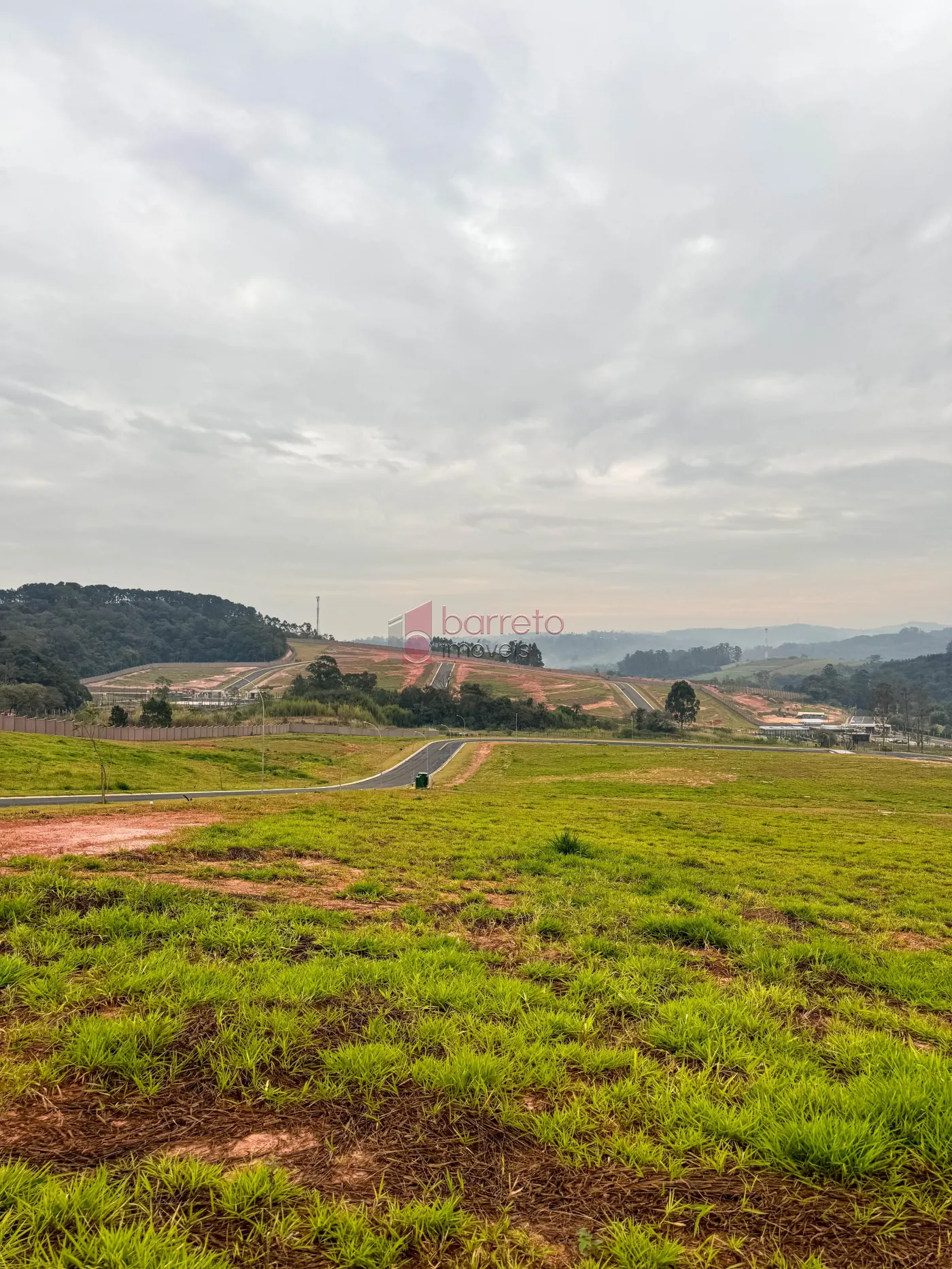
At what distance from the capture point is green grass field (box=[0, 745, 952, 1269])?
3473mm

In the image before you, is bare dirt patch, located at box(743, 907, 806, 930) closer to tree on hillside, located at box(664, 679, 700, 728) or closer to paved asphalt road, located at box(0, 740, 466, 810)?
paved asphalt road, located at box(0, 740, 466, 810)

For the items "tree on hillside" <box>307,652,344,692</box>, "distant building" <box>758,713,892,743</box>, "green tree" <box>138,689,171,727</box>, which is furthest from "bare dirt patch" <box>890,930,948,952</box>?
"distant building" <box>758,713,892,743</box>

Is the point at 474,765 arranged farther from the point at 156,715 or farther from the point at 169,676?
the point at 169,676

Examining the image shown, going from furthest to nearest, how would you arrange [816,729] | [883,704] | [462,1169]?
[883,704] → [816,729] → [462,1169]

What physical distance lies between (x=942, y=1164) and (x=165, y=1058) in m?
6.00

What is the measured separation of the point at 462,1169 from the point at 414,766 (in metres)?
67.3

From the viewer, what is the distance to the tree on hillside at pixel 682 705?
139 m

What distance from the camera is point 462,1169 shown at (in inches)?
158

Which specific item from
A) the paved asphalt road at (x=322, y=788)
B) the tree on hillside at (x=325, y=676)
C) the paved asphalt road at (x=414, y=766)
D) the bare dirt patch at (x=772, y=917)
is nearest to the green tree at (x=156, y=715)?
the paved asphalt road at (x=414, y=766)

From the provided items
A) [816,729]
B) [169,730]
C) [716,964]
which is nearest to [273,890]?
[716,964]

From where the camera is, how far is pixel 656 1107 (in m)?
4.67

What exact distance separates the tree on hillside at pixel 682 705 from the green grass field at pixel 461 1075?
440ft

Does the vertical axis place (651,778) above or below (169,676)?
below

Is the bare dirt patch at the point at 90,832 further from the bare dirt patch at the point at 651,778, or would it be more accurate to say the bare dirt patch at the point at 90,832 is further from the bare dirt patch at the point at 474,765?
the bare dirt patch at the point at 651,778
